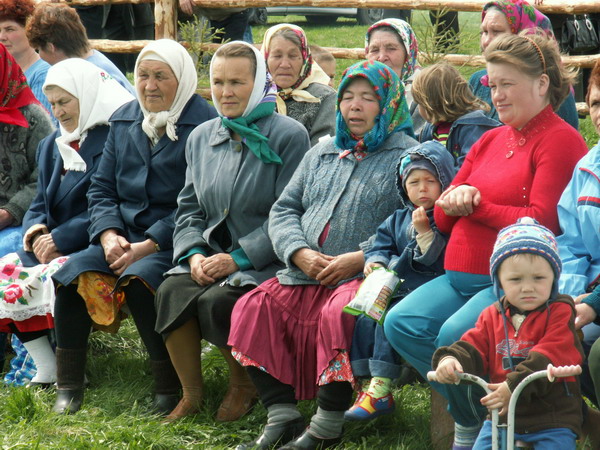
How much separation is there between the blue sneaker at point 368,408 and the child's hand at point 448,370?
2.96 ft

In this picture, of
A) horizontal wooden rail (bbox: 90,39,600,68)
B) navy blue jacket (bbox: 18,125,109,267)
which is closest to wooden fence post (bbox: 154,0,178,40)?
horizontal wooden rail (bbox: 90,39,600,68)

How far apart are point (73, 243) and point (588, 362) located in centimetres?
309

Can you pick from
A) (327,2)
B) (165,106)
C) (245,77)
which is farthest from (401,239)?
(327,2)

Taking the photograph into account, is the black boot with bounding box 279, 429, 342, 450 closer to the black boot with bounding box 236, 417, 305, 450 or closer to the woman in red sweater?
the black boot with bounding box 236, 417, 305, 450

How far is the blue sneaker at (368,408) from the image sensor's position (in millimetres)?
4273

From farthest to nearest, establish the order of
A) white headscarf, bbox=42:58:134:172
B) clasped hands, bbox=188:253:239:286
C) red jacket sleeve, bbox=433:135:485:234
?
white headscarf, bbox=42:58:134:172 → clasped hands, bbox=188:253:239:286 → red jacket sleeve, bbox=433:135:485:234

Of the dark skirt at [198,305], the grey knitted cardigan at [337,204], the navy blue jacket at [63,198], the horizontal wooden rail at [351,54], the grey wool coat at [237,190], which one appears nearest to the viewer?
the grey knitted cardigan at [337,204]

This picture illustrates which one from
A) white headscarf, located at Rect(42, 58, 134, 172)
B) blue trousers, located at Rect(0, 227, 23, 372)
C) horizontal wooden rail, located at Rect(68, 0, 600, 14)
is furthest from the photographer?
horizontal wooden rail, located at Rect(68, 0, 600, 14)

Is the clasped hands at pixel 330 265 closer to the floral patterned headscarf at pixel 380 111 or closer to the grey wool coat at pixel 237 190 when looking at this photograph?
the grey wool coat at pixel 237 190

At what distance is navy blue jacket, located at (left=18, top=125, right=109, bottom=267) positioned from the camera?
569 cm

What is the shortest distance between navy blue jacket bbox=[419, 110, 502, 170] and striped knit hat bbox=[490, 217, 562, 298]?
117 cm

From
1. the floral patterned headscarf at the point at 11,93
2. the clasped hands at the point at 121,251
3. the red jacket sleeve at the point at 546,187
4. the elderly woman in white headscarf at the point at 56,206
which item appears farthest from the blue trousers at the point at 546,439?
the floral patterned headscarf at the point at 11,93

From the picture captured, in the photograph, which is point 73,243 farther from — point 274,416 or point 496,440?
point 496,440

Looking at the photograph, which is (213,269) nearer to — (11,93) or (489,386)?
(489,386)
